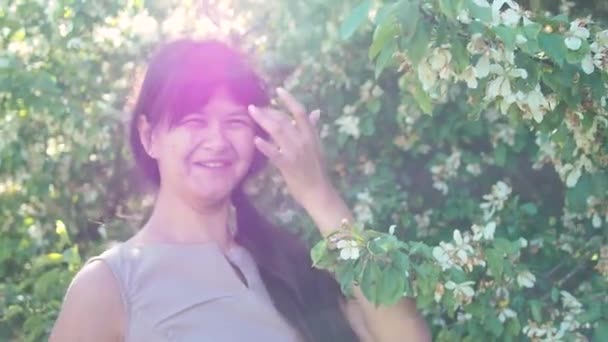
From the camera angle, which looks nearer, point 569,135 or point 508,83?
point 508,83

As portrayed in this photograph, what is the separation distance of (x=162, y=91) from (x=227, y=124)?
112 mm

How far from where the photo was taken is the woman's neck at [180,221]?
7.20ft

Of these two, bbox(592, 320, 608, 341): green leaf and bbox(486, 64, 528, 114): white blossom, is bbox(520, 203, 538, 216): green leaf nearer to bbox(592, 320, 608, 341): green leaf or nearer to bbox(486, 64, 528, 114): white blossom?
bbox(592, 320, 608, 341): green leaf

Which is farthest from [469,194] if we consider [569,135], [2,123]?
[2,123]

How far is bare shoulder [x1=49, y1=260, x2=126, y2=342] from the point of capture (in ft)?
6.80

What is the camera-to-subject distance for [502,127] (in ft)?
11.7

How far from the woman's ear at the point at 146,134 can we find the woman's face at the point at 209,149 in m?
0.03

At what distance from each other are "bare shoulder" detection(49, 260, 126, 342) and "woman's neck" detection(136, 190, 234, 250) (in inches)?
4.8

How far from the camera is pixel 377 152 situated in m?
3.85

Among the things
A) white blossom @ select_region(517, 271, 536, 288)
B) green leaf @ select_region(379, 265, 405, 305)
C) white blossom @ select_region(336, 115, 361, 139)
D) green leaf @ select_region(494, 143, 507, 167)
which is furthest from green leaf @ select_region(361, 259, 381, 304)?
white blossom @ select_region(336, 115, 361, 139)

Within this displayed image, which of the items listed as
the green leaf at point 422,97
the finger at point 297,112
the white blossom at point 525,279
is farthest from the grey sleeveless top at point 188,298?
the white blossom at point 525,279

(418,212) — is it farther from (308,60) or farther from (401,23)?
(401,23)

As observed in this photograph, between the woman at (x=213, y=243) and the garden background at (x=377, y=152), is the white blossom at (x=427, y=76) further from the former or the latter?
the woman at (x=213, y=243)

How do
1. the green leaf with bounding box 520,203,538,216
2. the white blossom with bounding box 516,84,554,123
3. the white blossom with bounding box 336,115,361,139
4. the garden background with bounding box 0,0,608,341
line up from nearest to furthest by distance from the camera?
the white blossom with bounding box 516,84,554,123 → the garden background with bounding box 0,0,608,341 → the green leaf with bounding box 520,203,538,216 → the white blossom with bounding box 336,115,361,139
